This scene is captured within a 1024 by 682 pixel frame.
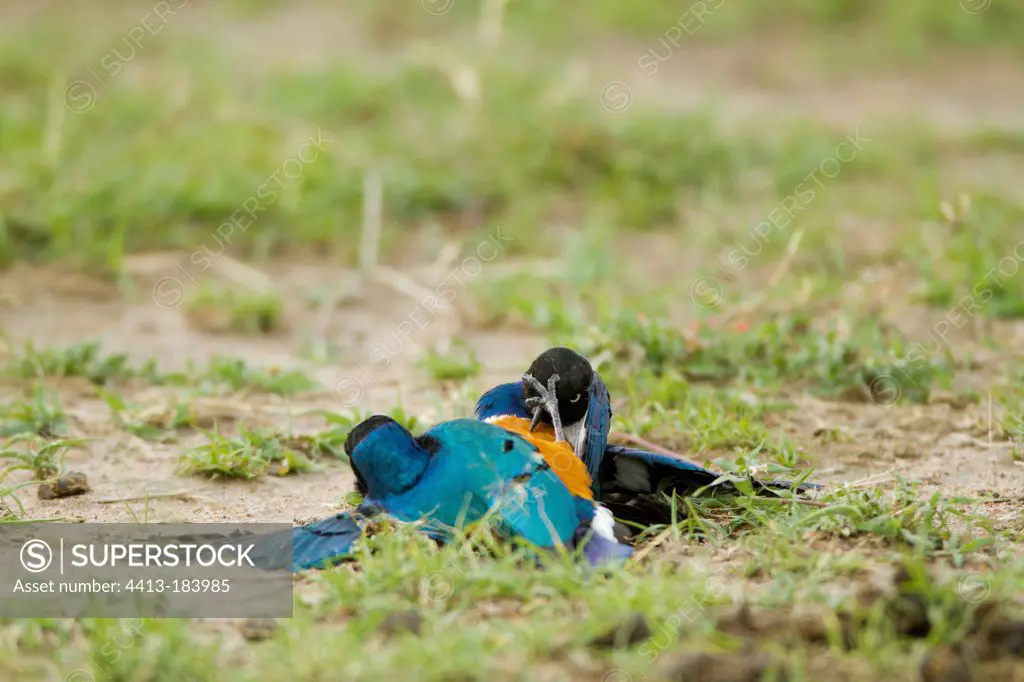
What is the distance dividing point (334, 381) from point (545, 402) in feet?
4.63

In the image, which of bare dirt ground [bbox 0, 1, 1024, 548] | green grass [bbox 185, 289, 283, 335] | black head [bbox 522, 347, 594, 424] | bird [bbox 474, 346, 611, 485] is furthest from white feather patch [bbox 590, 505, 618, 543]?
green grass [bbox 185, 289, 283, 335]

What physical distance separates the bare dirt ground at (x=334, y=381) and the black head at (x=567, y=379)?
65 cm

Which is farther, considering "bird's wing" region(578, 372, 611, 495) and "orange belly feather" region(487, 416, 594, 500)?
"bird's wing" region(578, 372, 611, 495)

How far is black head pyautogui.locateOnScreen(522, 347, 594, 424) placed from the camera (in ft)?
11.1

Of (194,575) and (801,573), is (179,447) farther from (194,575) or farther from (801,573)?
(801,573)

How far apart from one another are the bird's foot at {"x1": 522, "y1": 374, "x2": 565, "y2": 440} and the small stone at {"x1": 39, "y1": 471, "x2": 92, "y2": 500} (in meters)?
1.28

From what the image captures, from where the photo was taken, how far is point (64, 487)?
3418mm

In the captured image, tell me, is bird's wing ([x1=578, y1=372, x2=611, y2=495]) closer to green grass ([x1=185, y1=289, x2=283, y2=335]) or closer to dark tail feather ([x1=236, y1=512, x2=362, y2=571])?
dark tail feather ([x1=236, y1=512, x2=362, y2=571])

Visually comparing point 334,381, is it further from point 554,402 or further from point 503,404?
point 554,402

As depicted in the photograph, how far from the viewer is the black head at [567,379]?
3.37 meters

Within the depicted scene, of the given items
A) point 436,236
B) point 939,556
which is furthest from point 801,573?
point 436,236

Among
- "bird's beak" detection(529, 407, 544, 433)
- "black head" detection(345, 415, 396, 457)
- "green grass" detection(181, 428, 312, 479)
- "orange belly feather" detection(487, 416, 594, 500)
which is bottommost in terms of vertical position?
"green grass" detection(181, 428, 312, 479)

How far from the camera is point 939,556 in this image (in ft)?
9.29

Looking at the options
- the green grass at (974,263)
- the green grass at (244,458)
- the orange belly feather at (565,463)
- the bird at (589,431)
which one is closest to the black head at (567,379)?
the bird at (589,431)
